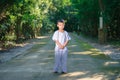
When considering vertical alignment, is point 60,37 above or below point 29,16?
below

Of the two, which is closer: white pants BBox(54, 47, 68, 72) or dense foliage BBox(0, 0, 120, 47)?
white pants BBox(54, 47, 68, 72)

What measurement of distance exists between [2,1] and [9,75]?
10530mm

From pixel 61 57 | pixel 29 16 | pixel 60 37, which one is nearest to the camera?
pixel 60 37

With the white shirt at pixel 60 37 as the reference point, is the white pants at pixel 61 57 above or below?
below

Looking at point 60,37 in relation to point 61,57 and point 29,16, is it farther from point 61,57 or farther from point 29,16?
point 29,16

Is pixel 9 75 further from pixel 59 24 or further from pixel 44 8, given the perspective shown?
pixel 44 8

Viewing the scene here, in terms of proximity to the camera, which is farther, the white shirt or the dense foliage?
the dense foliage

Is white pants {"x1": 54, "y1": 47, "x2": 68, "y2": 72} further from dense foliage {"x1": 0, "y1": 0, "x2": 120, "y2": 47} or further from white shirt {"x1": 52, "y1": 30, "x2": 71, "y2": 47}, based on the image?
dense foliage {"x1": 0, "y1": 0, "x2": 120, "y2": 47}

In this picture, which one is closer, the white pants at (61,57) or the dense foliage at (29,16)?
the white pants at (61,57)

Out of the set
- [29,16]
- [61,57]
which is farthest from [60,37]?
[29,16]

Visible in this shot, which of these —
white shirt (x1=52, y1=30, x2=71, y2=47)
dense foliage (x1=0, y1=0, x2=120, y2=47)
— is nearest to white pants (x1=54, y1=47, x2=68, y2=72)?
white shirt (x1=52, y1=30, x2=71, y2=47)

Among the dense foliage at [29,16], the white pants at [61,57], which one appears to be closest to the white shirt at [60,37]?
the white pants at [61,57]

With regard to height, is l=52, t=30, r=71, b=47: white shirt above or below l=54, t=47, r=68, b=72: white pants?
above

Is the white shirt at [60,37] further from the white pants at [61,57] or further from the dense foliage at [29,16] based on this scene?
the dense foliage at [29,16]
